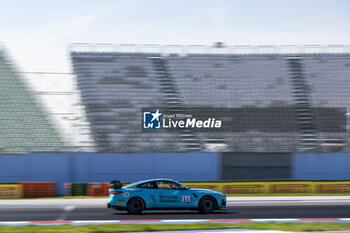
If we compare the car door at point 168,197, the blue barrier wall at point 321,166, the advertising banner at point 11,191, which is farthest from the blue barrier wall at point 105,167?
the car door at point 168,197

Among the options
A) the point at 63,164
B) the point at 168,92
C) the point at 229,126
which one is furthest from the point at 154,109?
the point at 63,164

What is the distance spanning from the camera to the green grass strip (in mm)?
11523

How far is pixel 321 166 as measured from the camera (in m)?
31.4

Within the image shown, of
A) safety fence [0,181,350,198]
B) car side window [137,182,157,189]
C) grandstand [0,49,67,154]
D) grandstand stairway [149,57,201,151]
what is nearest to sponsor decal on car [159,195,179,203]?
car side window [137,182,157,189]

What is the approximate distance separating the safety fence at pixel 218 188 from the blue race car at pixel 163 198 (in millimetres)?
10269

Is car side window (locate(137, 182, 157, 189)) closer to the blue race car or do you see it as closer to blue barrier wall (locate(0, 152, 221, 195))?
the blue race car

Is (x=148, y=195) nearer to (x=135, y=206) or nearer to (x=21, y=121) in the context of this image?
(x=135, y=206)

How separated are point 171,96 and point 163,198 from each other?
64.0 feet

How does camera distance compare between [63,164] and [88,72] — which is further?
[88,72]

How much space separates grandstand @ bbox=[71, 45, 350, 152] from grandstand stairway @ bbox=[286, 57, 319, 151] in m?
0.07

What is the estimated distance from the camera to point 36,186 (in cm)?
2581

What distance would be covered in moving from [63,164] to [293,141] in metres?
15.1

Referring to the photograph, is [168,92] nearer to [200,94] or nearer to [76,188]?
[200,94]

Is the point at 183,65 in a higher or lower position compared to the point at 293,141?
higher
